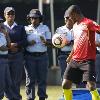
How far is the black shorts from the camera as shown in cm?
911

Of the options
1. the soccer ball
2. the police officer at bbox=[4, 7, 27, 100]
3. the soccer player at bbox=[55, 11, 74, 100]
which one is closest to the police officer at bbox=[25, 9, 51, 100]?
the police officer at bbox=[4, 7, 27, 100]

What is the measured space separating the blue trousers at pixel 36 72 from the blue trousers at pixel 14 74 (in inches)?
6.9

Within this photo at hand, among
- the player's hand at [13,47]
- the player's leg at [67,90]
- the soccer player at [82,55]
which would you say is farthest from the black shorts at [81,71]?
the player's hand at [13,47]

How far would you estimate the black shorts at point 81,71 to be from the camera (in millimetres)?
9109

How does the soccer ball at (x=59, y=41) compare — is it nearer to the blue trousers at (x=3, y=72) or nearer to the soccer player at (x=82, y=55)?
the soccer player at (x=82, y=55)

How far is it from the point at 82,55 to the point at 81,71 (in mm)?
309

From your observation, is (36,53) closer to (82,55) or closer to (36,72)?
(36,72)

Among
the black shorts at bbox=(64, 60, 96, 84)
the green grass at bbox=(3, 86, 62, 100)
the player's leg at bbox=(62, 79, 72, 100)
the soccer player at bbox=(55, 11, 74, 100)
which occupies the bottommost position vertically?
the green grass at bbox=(3, 86, 62, 100)

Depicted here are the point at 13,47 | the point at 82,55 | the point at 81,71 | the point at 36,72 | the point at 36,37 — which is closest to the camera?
the point at 82,55

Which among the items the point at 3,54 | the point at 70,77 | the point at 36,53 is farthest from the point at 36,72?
the point at 70,77

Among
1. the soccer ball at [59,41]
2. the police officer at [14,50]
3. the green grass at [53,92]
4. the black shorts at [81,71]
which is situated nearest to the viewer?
the black shorts at [81,71]

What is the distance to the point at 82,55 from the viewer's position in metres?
9.20

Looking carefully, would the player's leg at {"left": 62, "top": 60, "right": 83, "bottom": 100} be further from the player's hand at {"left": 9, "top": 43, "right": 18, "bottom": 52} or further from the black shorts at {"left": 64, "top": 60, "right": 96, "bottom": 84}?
the player's hand at {"left": 9, "top": 43, "right": 18, "bottom": 52}

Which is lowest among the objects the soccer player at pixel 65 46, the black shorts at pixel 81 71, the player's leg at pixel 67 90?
the player's leg at pixel 67 90
